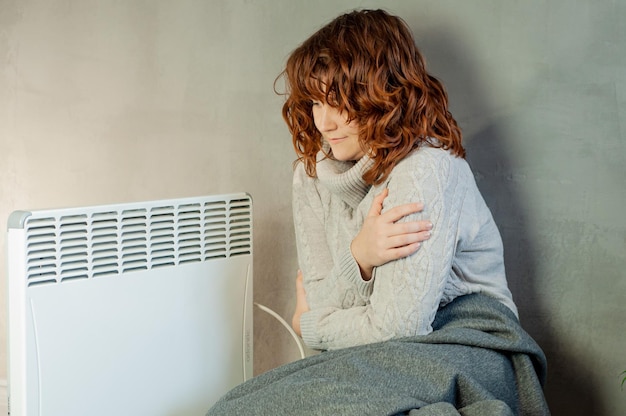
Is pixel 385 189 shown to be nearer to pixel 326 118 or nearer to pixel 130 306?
pixel 326 118

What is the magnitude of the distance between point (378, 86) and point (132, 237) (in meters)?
0.51

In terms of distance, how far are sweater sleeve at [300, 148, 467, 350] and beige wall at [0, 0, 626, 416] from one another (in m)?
0.31

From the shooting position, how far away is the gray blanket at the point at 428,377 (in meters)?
1.06

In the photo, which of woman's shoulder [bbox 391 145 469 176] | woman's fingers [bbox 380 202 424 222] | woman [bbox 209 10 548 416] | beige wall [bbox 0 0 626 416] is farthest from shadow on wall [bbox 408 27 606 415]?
woman's fingers [bbox 380 202 424 222]

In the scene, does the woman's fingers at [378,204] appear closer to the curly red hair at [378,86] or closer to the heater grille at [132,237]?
the curly red hair at [378,86]

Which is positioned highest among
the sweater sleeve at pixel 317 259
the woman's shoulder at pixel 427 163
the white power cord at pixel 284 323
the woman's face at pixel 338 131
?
the woman's face at pixel 338 131

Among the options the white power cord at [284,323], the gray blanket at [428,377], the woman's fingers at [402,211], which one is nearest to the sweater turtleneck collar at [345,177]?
the woman's fingers at [402,211]

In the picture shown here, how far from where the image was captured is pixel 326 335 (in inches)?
54.1

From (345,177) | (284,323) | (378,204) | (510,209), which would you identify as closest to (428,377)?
(378,204)

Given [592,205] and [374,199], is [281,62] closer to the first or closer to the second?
[374,199]

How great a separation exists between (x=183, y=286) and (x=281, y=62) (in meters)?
0.57

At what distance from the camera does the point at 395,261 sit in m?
1.24

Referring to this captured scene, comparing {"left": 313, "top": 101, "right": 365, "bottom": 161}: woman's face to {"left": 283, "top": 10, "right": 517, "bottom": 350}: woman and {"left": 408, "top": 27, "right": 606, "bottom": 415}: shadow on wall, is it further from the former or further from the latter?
{"left": 408, "top": 27, "right": 606, "bottom": 415}: shadow on wall

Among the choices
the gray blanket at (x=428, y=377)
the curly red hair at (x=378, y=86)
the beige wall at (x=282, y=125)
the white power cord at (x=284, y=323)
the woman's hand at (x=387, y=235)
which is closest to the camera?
the gray blanket at (x=428, y=377)
